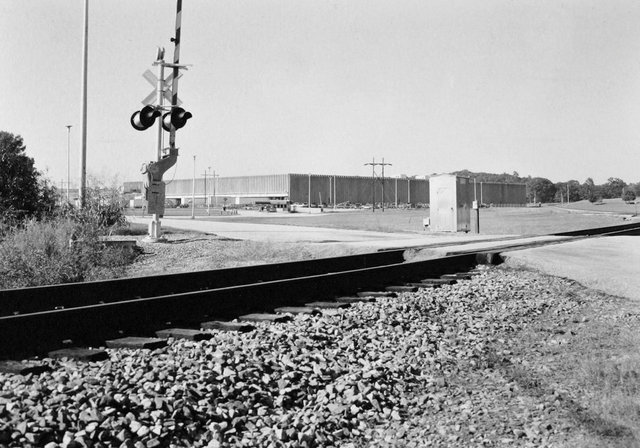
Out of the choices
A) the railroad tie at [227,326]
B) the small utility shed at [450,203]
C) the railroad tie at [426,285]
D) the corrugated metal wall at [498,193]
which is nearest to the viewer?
the railroad tie at [227,326]

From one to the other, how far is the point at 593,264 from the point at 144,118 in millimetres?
12916

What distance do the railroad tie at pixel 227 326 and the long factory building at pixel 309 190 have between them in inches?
5484

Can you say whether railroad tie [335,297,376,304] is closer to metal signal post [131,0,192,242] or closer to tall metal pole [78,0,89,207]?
metal signal post [131,0,192,242]

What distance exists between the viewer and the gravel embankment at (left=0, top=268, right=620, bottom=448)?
388 centimetres

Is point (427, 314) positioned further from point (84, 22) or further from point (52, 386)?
point (84, 22)

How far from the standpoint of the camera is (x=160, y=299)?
6828 mm

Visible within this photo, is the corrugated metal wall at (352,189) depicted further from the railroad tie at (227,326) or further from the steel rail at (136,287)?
the railroad tie at (227,326)

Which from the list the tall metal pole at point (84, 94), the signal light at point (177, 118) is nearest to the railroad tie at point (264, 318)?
the signal light at point (177, 118)

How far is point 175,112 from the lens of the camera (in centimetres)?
1903

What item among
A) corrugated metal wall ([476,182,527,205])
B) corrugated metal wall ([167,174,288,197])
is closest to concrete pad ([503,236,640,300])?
corrugated metal wall ([167,174,288,197])

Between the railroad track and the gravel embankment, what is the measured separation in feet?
2.13

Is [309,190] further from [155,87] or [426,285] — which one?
[426,285]

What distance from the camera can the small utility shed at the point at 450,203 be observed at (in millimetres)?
32344

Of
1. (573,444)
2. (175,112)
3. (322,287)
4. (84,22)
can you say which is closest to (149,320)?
(322,287)
